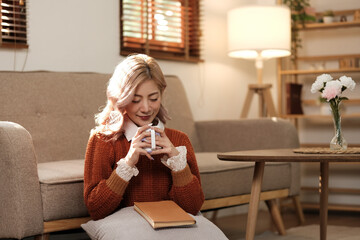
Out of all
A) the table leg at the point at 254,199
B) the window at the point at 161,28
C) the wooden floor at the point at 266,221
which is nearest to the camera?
the table leg at the point at 254,199

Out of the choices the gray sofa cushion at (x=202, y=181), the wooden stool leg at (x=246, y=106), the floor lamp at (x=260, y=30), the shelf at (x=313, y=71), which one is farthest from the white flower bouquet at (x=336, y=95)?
the shelf at (x=313, y=71)

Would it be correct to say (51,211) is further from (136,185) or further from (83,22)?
(83,22)

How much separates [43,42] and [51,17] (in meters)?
0.14

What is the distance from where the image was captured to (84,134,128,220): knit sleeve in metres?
1.71

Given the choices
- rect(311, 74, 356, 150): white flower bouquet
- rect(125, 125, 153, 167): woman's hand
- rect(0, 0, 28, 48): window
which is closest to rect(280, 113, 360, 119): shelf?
rect(311, 74, 356, 150): white flower bouquet

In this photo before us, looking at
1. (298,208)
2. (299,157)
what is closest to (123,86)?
(299,157)

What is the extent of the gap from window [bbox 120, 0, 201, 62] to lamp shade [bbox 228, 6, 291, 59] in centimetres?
29

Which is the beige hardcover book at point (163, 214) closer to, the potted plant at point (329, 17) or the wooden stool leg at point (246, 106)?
the wooden stool leg at point (246, 106)

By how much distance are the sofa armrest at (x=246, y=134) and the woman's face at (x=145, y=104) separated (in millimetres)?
1371

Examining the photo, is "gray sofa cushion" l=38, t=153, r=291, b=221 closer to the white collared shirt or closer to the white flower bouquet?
the white collared shirt

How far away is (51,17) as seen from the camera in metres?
2.97

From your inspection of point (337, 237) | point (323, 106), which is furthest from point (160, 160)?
point (323, 106)

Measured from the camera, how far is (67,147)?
8.51 ft

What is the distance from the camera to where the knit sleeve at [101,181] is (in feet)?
5.62
